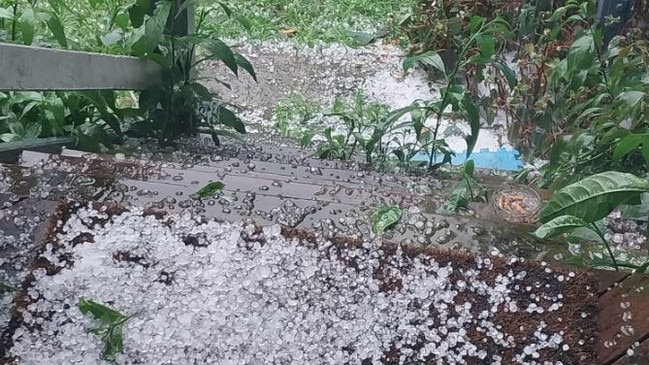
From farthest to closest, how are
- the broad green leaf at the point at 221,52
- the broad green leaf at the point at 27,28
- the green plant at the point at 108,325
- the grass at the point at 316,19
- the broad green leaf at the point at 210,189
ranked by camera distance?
the grass at the point at 316,19
the broad green leaf at the point at 221,52
the broad green leaf at the point at 27,28
the broad green leaf at the point at 210,189
the green plant at the point at 108,325

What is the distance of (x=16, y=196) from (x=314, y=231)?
1.75 feet

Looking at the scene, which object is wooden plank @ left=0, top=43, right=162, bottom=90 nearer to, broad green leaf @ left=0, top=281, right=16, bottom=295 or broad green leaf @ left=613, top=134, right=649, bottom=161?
broad green leaf @ left=0, top=281, right=16, bottom=295

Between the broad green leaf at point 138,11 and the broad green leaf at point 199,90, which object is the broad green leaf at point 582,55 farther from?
the broad green leaf at point 138,11

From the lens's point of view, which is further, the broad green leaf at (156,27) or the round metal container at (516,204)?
the broad green leaf at (156,27)

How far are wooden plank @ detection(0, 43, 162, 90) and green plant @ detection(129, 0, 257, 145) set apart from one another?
0.12 ft

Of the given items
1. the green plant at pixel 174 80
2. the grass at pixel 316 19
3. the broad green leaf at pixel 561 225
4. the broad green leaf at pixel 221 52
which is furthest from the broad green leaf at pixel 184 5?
the grass at pixel 316 19

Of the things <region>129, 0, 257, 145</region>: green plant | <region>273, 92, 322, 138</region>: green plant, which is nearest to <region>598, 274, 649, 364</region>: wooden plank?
<region>129, 0, 257, 145</region>: green plant

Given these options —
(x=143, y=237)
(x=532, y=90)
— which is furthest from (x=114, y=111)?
(x=532, y=90)

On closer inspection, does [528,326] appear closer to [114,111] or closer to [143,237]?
[143,237]

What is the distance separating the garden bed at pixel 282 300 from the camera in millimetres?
1134

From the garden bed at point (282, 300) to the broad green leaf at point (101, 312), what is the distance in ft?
0.06

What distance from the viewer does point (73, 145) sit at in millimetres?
1974

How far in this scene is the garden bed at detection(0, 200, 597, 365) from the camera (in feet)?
3.72

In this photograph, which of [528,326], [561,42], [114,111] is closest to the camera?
[528,326]
